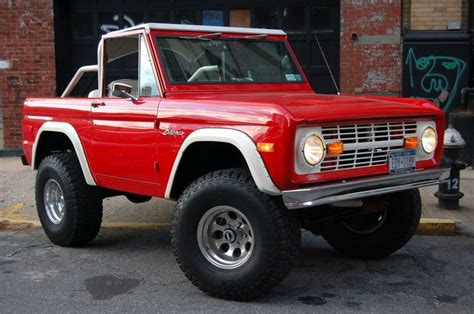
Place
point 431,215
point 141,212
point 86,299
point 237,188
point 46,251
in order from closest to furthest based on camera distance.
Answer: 1. point 237,188
2. point 86,299
3. point 46,251
4. point 431,215
5. point 141,212

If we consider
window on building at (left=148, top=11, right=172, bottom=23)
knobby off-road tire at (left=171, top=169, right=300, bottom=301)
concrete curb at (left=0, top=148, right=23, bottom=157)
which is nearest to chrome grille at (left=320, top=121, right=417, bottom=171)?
knobby off-road tire at (left=171, top=169, right=300, bottom=301)

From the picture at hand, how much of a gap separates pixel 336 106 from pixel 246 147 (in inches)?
28.3

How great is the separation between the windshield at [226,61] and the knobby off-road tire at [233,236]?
1210mm

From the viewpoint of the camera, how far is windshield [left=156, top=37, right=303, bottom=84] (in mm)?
5121

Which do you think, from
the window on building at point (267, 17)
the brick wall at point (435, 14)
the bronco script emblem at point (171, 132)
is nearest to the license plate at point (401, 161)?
the bronco script emblem at point (171, 132)

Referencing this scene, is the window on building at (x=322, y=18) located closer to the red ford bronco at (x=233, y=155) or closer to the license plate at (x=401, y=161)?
the red ford bronco at (x=233, y=155)

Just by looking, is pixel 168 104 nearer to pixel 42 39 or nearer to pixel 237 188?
pixel 237 188

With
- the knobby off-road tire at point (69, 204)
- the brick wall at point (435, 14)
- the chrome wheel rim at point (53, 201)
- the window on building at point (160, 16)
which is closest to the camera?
the knobby off-road tire at point (69, 204)

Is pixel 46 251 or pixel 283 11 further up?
pixel 283 11

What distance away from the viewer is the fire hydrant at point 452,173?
251 inches

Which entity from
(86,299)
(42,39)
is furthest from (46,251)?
(42,39)

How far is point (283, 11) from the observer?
1054 cm

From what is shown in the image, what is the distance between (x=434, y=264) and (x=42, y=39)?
8.19 meters

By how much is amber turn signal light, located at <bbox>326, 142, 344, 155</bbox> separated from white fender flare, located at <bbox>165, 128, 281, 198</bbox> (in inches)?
17.7
